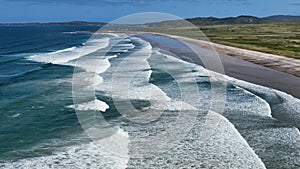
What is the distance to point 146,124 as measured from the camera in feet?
60.4

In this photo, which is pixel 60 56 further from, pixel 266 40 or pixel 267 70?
pixel 266 40

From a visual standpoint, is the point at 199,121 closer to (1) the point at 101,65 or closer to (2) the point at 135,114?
(2) the point at 135,114

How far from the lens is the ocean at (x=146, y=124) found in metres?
13.9

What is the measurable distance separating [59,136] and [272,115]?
10654 millimetres

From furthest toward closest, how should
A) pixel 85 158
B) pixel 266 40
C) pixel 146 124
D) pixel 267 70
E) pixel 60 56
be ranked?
pixel 266 40 < pixel 60 56 < pixel 267 70 < pixel 146 124 < pixel 85 158

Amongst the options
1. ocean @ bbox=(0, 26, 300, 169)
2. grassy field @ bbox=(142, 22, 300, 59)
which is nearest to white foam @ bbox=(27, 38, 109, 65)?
ocean @ bbox=(0, 26, 300, 169)

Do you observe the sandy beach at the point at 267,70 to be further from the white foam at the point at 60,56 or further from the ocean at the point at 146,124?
the white foam at the point at 60,56

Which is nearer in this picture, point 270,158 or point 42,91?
point 270,158

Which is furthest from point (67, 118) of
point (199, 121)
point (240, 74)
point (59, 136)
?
point (240, 74)

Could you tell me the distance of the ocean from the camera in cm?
1392

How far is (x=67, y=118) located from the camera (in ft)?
63.7

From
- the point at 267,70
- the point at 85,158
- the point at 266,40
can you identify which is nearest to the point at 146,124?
the point at 85,158

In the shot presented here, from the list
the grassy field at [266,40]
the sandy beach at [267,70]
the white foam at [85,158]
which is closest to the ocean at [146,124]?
the white foam at [85,158]

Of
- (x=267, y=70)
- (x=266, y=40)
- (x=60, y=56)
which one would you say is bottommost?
(x=60, y=56)
